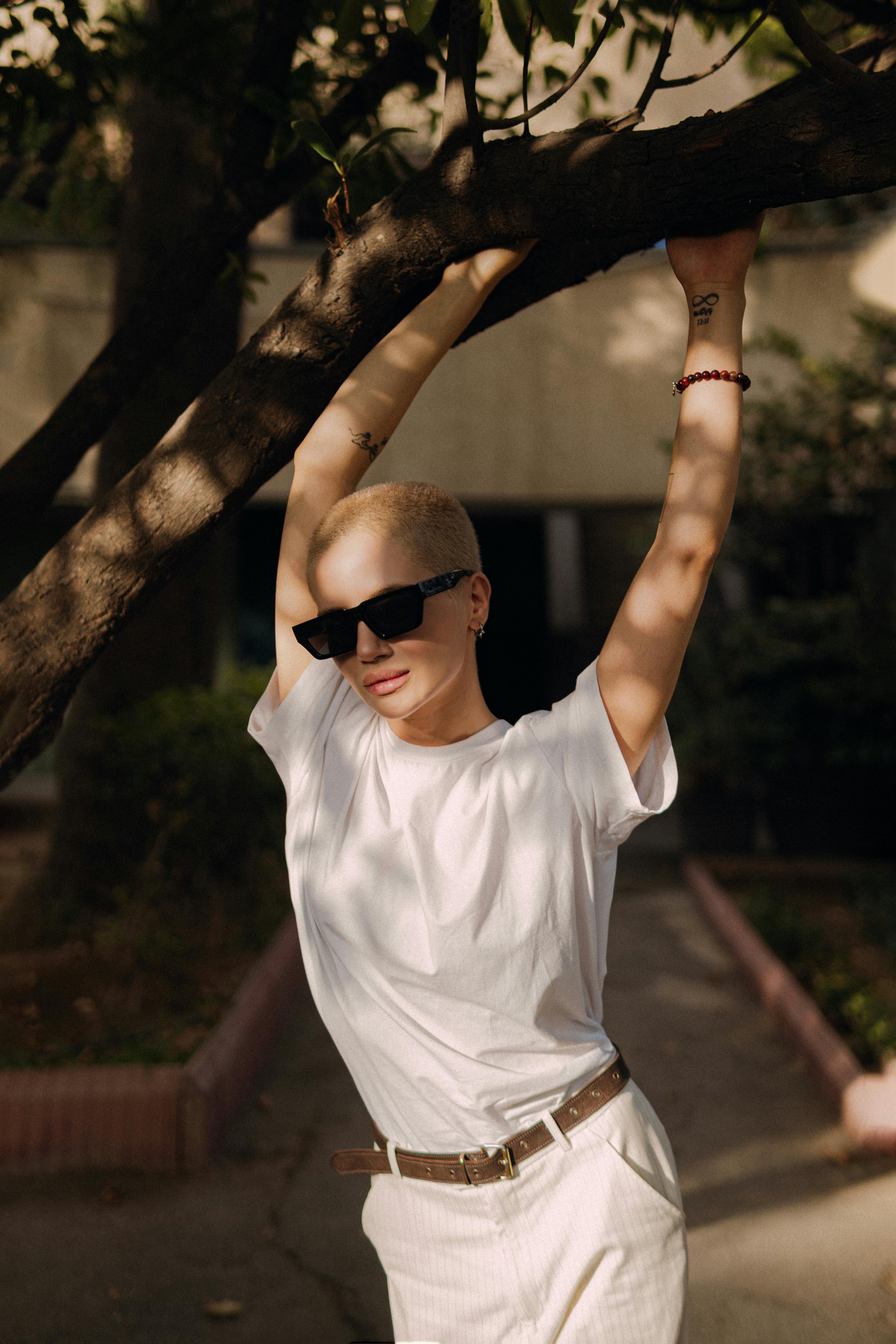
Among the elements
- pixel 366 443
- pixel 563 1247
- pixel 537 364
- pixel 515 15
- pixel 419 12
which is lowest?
pixel 563 1247

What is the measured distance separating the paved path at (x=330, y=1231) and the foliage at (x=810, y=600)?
324cm

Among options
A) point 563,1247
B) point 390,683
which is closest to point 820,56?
point 390,683

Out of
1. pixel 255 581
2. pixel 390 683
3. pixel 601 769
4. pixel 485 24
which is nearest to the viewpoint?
pixel 601 769

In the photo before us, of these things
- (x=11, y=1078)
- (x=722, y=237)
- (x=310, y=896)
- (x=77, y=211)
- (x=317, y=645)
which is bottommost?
(x=11, y=1078)

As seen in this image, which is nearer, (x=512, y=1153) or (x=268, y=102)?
(x=512, y=1153)

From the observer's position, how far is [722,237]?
1.77 meters

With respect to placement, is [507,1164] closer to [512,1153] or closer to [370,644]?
[512,1153]

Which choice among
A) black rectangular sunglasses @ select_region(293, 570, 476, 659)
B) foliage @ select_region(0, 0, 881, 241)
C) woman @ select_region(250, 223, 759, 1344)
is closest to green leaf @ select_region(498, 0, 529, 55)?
foliage @ select_region(0, 0, 881, 241)

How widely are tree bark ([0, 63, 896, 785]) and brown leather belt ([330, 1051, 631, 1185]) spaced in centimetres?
116

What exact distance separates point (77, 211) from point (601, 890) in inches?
422

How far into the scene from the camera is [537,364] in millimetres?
10719

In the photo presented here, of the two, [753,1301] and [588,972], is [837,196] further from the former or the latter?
[753,1301]

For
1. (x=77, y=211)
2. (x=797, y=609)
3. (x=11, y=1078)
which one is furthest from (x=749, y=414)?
(x=11, y=1078)

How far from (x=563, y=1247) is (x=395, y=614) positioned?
1.00m
